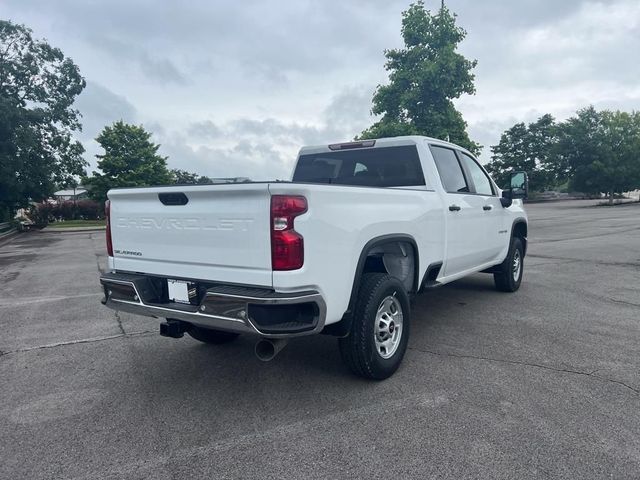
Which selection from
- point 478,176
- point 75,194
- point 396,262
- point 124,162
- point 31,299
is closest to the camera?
point 396,262

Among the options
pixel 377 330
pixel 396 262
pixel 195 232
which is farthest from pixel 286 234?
pixel 396 262

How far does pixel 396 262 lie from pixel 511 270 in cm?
326

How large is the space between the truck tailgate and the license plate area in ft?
0.20

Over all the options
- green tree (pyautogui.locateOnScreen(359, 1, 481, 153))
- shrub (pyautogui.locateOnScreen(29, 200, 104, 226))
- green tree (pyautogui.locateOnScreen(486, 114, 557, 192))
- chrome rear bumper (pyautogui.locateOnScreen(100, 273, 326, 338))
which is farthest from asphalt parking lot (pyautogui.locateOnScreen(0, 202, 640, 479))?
green tree (pyautogui.locateOnScreen(486, 114, 557, 192))

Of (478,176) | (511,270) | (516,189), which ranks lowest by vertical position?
(511,270)

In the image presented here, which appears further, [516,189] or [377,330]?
[516,189]

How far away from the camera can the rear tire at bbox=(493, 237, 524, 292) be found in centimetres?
682

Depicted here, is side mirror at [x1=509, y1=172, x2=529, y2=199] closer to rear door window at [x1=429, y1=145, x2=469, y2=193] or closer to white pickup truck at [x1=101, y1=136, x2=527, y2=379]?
rear door window at [x1=429, y1=145, x2=469, y2=193]

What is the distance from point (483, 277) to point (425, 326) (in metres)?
3.47

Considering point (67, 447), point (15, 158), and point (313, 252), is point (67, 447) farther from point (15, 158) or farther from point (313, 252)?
point (15, 158)

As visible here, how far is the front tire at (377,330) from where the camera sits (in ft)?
11.6

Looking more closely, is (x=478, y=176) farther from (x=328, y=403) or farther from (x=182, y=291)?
(x=182, y=291)

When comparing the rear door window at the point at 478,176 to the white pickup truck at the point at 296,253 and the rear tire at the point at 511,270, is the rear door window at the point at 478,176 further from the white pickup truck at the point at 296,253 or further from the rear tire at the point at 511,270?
the rear tire at the point at 511,270

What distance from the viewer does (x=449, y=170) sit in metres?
5.26
